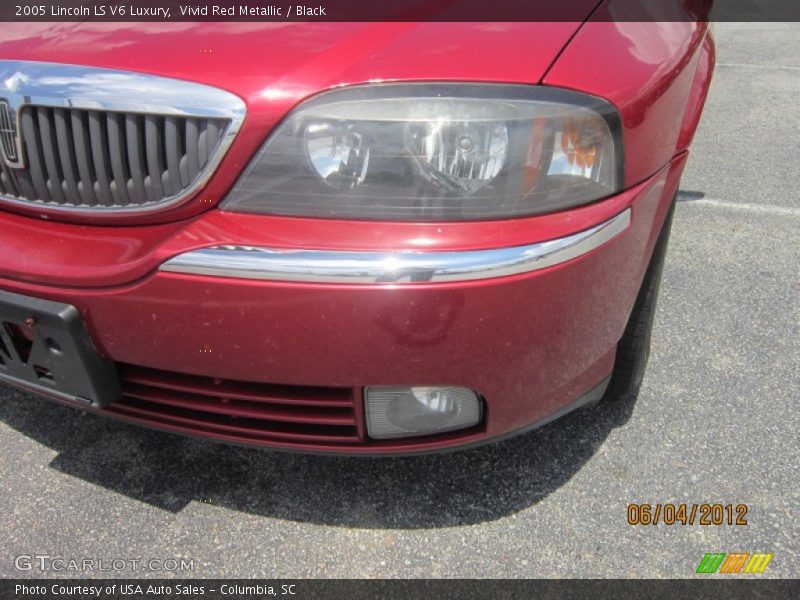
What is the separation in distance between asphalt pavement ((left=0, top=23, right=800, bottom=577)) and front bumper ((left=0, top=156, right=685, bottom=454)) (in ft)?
0.93

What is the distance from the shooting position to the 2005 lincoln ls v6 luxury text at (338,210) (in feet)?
4.05

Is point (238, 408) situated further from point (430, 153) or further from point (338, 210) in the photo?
point (430, 153)

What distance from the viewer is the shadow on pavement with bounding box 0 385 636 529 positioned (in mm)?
1688

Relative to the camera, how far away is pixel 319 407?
1.46 meters

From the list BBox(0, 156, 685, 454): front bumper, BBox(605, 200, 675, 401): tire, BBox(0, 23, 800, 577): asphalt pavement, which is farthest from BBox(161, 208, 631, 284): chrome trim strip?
BBox(0, 23, 800, 577): asphalt pavement

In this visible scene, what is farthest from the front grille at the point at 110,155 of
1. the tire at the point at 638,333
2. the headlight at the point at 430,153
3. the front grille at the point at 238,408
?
the tire at the point at 638,333

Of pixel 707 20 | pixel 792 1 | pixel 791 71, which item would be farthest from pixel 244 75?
pixel 792 1

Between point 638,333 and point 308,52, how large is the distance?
1111 millimetres

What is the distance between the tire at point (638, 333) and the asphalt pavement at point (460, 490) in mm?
128

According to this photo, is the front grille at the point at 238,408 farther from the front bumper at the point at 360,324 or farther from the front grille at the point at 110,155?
the front grille at the point at 110,155

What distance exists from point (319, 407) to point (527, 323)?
0.50 m

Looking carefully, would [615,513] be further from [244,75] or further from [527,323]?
[244,75]
